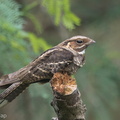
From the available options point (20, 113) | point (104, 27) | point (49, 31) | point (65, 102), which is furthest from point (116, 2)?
point (65, 102)

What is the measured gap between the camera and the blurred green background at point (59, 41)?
14.6ft

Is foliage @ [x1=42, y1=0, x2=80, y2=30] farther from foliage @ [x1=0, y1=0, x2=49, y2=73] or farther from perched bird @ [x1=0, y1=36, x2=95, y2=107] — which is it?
perched bird @ [x1=0, y1=36, x2=95, y2=107]

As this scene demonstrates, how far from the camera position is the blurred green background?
175 inches

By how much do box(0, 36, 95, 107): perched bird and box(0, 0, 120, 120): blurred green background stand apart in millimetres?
770

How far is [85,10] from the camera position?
800cm

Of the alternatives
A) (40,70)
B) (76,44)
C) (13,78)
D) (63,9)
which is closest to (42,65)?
(40,70)

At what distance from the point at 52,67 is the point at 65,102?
1.39 feet

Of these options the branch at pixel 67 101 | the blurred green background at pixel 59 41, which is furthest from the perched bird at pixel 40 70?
the blurred green background at pixel 59 41

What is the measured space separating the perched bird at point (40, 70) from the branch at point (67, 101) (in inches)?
7.9

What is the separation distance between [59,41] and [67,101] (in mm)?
4167

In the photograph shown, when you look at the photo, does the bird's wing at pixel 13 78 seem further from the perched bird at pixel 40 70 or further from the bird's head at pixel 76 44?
the bird's head at pixel 76 44

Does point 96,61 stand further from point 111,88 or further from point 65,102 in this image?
point 65,102

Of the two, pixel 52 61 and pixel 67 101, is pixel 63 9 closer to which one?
pixel 52 61

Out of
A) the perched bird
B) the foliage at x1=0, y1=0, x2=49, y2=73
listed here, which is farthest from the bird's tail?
the foliage at x1=0, y1=0, x2=49, y2=73
